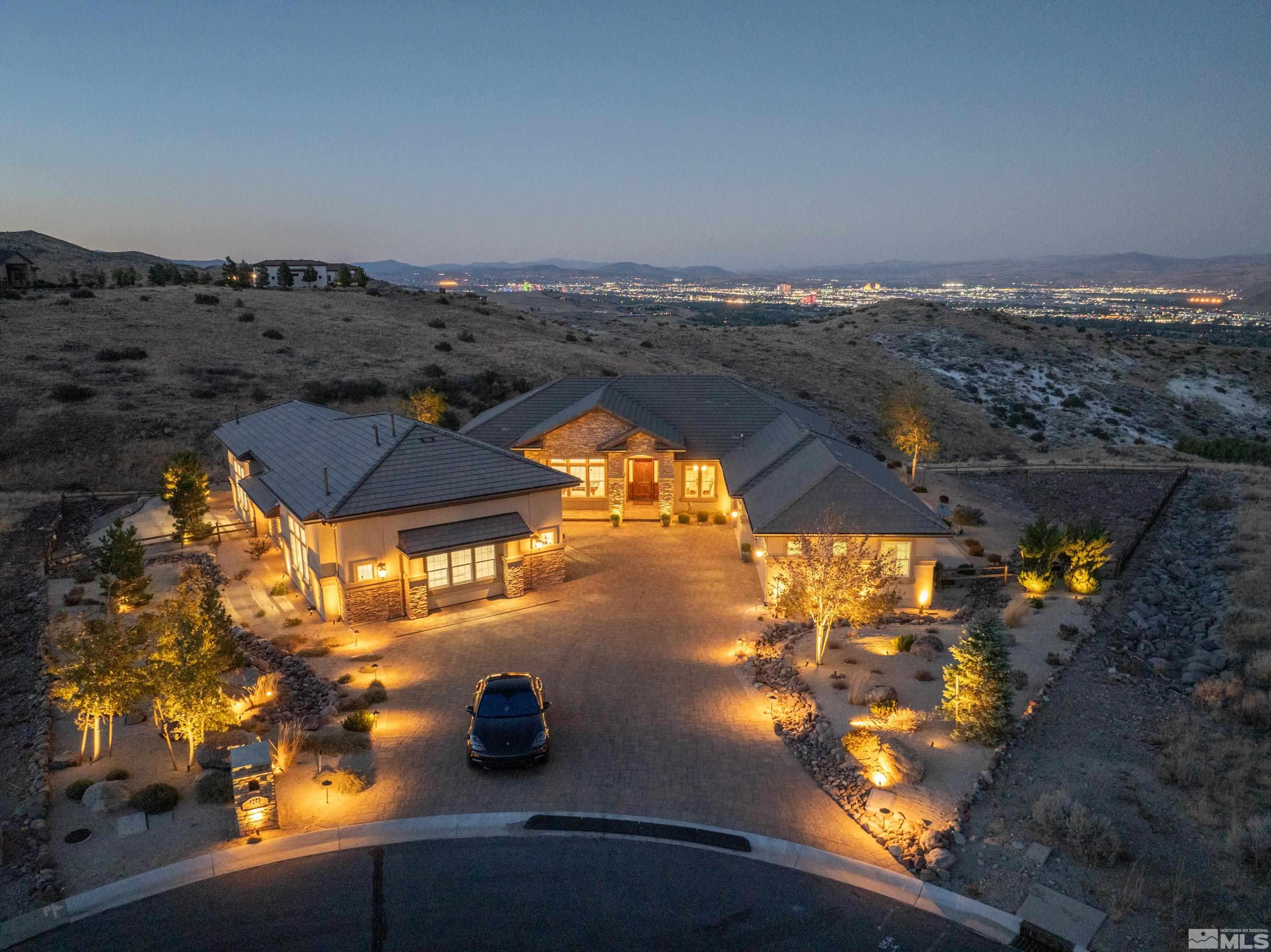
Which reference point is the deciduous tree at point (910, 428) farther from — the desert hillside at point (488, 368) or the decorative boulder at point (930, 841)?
the decorative boulder at point (930, 841)

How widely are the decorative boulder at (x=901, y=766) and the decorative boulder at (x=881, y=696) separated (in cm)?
198

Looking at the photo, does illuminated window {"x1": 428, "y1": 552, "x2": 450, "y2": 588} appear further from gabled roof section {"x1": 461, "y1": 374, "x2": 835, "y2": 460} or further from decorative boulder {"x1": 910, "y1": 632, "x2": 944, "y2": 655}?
decorative boulder {"x1": 910, "y1": 632, "x2": 944, "y2": 655}

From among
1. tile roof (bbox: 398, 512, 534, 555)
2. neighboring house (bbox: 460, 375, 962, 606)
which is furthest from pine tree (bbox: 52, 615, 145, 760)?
neighboring house (bbox: 460, 375, 962, 606)

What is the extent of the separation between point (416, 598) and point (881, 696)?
13.2 meters

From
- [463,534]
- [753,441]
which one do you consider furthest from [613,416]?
[463,534]

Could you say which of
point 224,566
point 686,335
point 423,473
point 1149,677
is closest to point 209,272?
point 686,335

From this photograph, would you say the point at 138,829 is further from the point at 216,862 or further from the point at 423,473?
the point at 423,473

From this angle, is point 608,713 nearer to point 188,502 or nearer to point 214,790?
point 214,790

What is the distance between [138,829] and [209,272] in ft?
339

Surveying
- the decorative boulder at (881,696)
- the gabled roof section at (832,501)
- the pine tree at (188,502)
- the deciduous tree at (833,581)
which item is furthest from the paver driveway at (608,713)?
the pine tree at (188,502)

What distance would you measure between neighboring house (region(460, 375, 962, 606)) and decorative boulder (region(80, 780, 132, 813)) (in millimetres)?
14827

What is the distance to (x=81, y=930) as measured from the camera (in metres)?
10.1

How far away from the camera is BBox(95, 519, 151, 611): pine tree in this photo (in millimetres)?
20875

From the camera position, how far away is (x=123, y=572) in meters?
21.0
